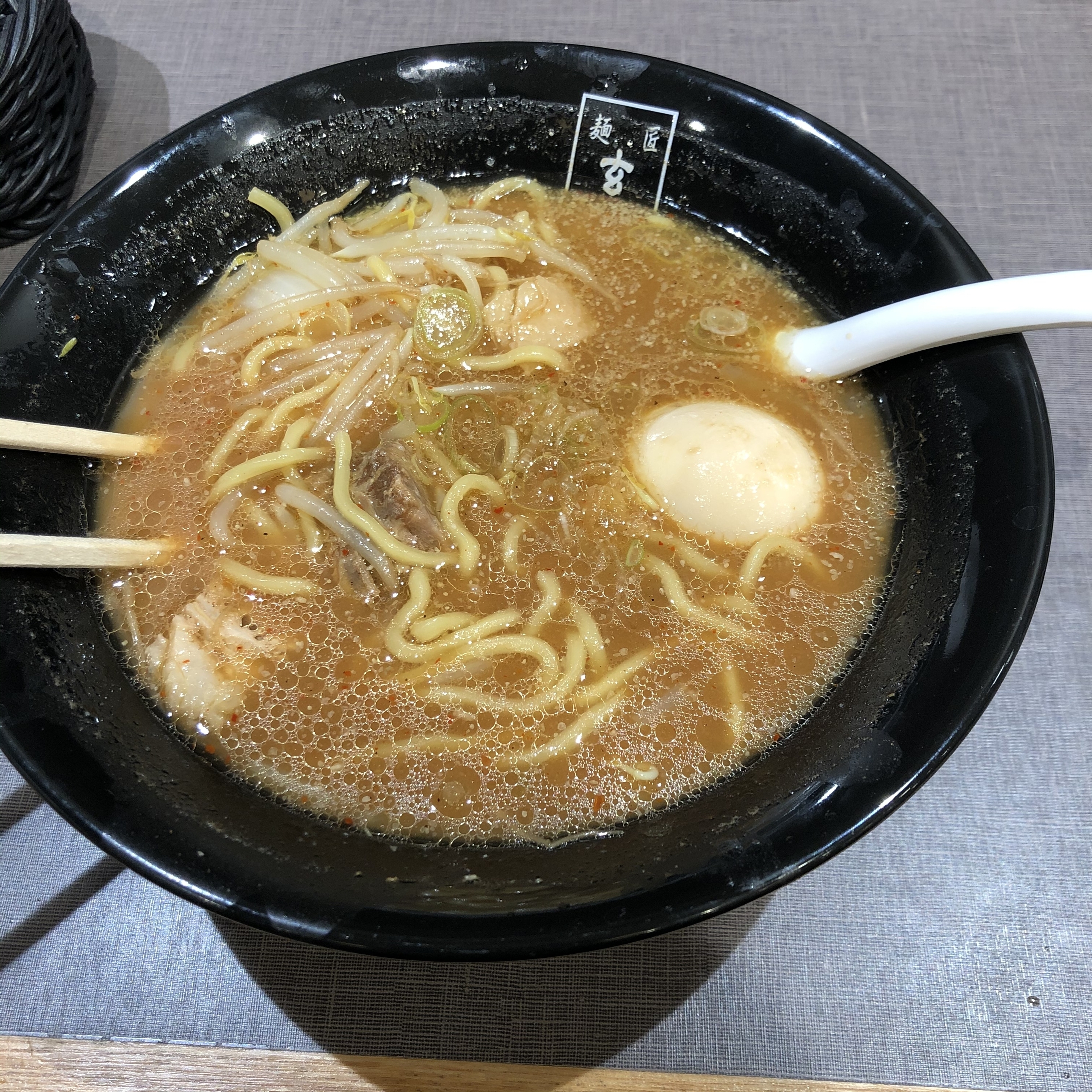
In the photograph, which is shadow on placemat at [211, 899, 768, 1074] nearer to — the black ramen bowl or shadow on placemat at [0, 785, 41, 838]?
the black ramen bowl

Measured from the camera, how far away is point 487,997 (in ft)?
4.36

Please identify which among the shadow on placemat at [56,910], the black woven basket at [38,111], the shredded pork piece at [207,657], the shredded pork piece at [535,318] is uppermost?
the black woven basket at [38,111]

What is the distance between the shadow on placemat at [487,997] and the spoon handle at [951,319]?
47.7 inches

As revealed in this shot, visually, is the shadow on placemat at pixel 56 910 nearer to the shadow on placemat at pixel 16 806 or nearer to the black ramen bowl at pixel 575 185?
the shadow on placemat at pixel 16 806

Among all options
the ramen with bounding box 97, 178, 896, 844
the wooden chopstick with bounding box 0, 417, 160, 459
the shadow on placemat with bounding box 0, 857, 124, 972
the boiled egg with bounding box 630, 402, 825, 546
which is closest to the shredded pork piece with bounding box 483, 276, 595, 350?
the ramen with bounding box 97, 178, 896, 844

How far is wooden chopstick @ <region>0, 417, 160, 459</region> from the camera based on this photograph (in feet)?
4.49

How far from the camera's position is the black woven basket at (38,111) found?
1.80 meters

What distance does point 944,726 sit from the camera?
109 centimetres

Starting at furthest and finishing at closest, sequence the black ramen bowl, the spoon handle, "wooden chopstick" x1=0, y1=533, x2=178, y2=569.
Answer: the spoon handle
"wooden chopstick" x1=0, y1=533, x2=178, y2=569
the black ramen bowl

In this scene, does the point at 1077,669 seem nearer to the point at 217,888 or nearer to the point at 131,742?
the point at 217,888

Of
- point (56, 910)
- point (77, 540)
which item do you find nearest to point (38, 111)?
point (77, 540)

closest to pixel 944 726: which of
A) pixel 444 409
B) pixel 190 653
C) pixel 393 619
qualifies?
pixel 393 619

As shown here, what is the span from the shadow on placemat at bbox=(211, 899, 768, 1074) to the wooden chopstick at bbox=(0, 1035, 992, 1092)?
0.02 m

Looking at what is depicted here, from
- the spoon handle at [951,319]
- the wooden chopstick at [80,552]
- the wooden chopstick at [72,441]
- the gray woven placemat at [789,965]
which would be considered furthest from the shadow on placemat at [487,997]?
the spoon handle at [951,319]
